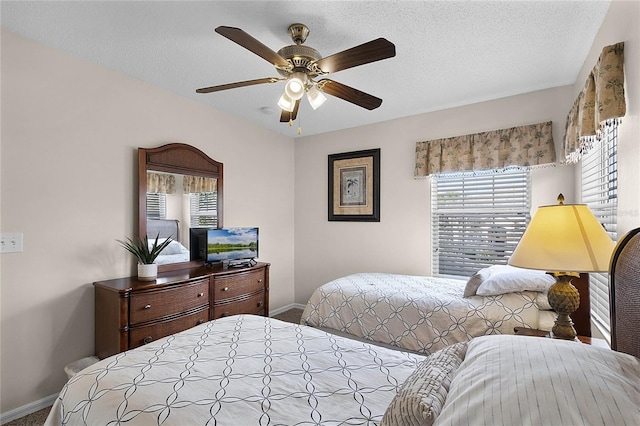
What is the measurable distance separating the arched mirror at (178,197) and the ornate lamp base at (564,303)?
121 inches

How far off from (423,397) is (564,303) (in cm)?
119

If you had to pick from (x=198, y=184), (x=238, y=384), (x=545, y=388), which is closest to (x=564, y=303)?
(x=545, y=388)

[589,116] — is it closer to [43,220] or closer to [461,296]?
[461,296]

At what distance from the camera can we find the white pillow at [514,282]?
7.81 ft

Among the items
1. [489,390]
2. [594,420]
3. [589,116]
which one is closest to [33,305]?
[489,390]

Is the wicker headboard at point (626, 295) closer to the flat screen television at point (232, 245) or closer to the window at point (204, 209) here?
the flat screen television at point (232, 245)

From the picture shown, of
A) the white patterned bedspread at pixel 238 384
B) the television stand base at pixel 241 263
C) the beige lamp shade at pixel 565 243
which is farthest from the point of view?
the television stand base at pixel 241 263

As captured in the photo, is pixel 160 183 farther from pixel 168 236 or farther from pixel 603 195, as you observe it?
pixel 603 195

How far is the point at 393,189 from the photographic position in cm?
402

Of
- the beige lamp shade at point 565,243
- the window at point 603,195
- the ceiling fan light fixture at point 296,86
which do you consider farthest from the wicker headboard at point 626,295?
the ceiling fan light fixture at point 296,86

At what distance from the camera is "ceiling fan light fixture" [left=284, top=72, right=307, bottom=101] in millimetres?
1939

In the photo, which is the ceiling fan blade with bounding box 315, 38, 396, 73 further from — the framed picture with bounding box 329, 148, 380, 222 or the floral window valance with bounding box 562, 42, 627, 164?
the framed picture with bounding box 329, 148, 380, 222

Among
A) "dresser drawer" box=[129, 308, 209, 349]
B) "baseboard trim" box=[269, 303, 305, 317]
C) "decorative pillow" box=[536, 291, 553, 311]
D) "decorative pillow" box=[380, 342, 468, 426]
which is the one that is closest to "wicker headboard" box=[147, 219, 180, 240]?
"dresser drawer" box=[129, 308, 209, 349]

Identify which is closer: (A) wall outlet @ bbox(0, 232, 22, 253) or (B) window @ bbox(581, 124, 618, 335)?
(B) window @ bbox(581, 124, 618, 335)
